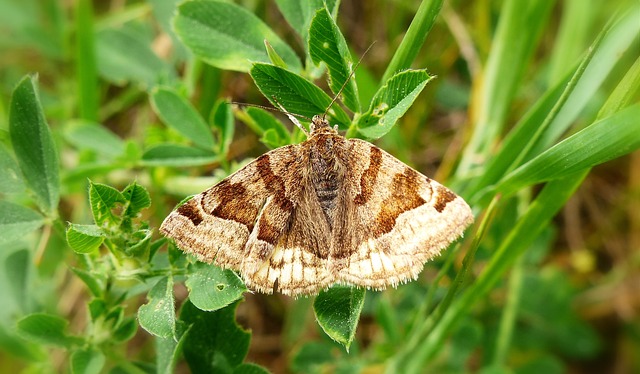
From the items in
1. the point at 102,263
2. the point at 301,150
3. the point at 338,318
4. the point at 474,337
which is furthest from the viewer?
the point at 474,337

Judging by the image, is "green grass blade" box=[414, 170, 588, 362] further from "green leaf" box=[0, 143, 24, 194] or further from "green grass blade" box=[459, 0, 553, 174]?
"green leaf" box=[0, 143, 24, 194]

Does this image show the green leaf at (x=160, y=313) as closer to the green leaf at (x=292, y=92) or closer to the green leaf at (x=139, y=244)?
the green leaf at (x=139, y=244)

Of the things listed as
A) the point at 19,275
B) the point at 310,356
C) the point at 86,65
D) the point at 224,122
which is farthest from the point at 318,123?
the point at 86,65

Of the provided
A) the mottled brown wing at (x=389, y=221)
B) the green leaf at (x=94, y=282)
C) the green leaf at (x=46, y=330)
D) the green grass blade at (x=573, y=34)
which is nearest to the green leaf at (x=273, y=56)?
the mottled brown wing at (x=389, y=221)

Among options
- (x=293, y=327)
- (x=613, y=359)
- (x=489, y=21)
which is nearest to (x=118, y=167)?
(x=293, y=327)

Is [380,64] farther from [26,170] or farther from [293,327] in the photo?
[26,170]
